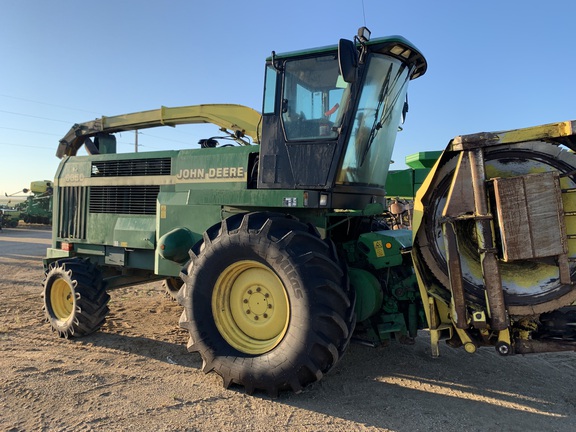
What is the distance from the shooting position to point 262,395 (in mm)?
3576

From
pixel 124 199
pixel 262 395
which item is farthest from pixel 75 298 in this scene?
pixel 262 395

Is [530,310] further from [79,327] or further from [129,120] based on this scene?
[129,120]

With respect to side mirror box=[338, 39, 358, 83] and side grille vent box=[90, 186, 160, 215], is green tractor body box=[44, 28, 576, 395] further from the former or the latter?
side grille vent box=[90, 186, 160, 215]

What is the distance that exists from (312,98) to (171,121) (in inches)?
119

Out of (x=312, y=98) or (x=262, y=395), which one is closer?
(x=262, y=395)

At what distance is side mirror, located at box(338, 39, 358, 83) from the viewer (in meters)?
3.46

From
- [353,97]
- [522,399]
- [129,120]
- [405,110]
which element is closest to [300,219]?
[353,97]

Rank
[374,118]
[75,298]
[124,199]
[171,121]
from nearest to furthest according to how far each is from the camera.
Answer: [374,118]
[75,298]
[124,199]
[171,121]

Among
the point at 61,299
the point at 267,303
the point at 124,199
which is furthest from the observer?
the point at 124,199

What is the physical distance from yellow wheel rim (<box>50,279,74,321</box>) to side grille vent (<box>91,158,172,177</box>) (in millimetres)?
1613

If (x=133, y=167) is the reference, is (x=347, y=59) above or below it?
above

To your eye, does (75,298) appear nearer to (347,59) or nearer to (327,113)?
(327,113)

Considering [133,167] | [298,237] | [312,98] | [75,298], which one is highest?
[312,98]

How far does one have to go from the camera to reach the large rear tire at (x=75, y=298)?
518 cm
